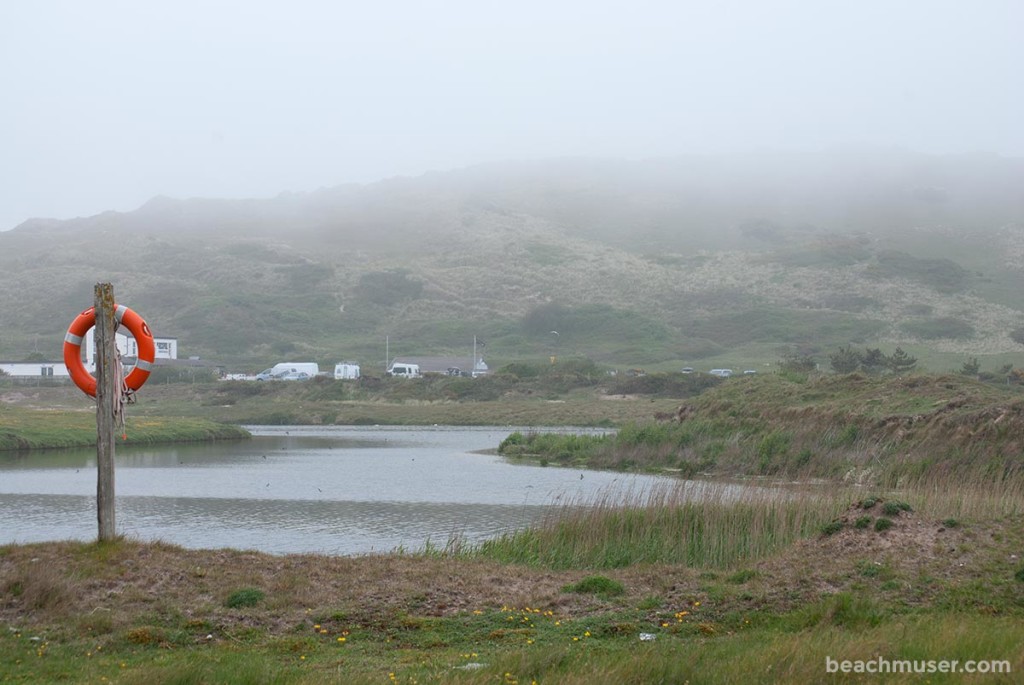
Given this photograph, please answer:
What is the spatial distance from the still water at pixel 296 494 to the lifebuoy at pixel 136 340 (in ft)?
8.00

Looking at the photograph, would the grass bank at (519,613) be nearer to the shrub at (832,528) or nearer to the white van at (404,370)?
the shrub at (832,528)

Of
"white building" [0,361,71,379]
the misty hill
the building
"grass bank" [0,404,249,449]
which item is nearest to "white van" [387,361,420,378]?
the building

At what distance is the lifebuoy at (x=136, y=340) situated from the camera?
15.1 metres

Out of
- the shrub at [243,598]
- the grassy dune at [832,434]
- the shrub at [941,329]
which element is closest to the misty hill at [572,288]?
the shrub at [941,329]

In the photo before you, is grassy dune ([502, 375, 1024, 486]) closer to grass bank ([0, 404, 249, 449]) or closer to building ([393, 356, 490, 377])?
grass bank ([0, 404, 249, 449])

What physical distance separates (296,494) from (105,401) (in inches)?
722

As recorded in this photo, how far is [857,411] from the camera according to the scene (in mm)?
33156

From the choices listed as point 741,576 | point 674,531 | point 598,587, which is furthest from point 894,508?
point 598,587

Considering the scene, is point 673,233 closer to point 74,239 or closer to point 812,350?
point 812,350

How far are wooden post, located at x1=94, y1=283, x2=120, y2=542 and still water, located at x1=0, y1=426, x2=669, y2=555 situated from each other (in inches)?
81.9

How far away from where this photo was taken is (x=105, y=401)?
47.1ft

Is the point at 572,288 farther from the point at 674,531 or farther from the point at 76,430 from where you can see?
the point at 674,531

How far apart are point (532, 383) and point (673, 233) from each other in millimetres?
113101

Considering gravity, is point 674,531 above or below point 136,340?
below
